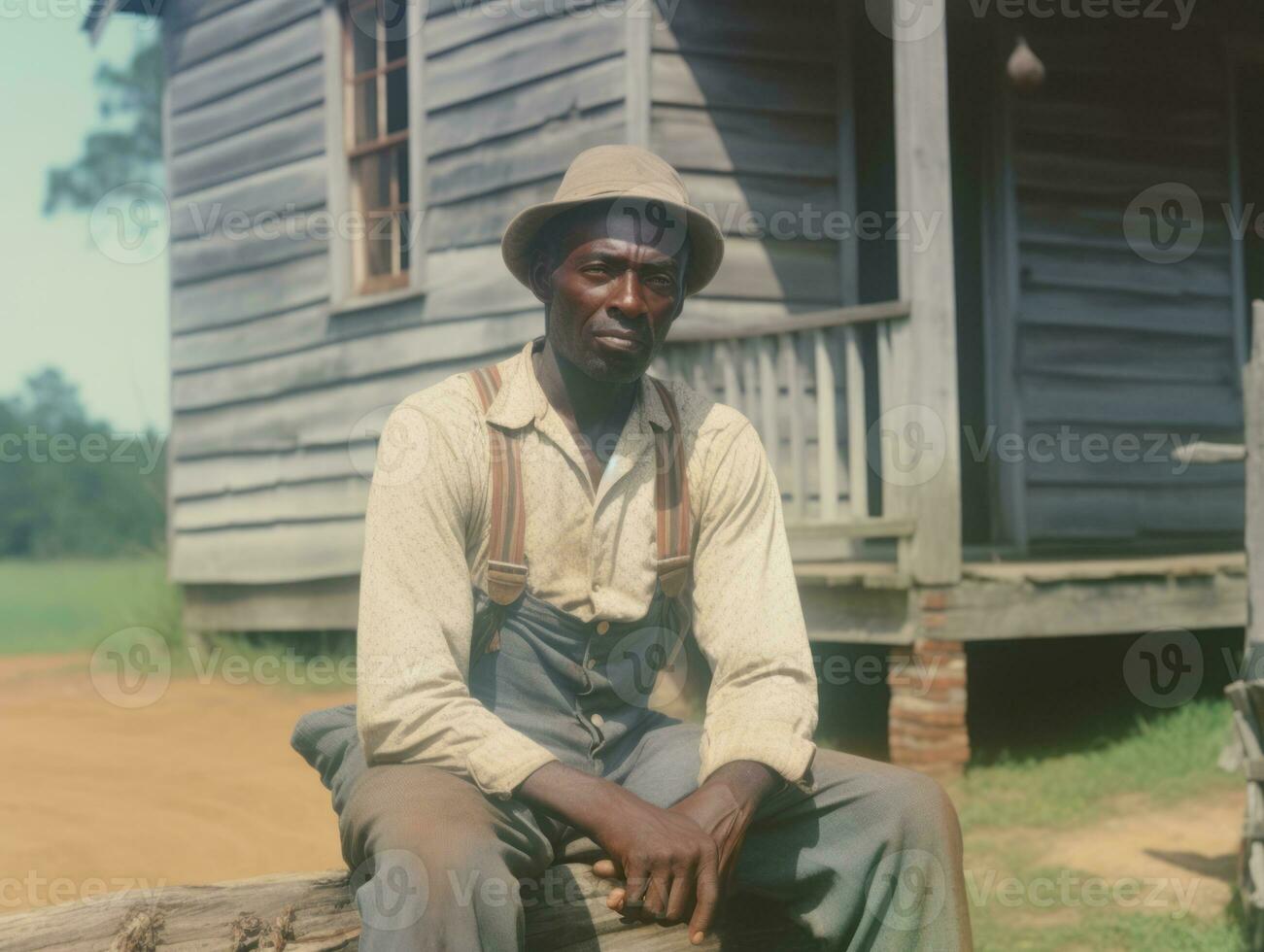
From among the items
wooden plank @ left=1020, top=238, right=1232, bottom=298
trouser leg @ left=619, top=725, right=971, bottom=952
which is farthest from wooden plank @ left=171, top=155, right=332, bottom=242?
trouser leg @ left=619, top=725, right=971, bottom=952

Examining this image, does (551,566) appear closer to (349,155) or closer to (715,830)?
(715,830)

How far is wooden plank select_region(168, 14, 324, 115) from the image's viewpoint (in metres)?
9.62

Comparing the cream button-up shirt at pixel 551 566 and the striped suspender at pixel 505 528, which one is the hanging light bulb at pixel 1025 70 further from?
the striped suspender at pixel 505 528

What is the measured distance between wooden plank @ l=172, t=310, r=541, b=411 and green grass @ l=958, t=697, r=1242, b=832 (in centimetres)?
337

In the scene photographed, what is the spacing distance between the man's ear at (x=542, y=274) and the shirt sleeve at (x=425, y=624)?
0.42m

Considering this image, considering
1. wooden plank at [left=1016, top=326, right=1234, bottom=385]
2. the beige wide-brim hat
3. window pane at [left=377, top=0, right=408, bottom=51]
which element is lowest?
the beige wide-brim hat

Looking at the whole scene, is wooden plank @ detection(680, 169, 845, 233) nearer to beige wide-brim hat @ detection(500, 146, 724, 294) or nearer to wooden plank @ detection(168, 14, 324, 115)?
wooden plank @ detection(168, 14, 324, 115)

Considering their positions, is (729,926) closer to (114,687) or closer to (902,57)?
(902,57)

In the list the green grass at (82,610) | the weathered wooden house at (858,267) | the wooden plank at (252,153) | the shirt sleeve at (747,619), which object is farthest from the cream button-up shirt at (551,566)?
the green grass at (82,610)

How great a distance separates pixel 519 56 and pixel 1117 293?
381cm

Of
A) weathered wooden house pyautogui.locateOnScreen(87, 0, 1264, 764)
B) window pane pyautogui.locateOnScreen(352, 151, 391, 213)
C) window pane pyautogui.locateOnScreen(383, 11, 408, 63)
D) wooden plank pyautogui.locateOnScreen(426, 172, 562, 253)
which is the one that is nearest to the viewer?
weathered wooden house pyautogui.locateOnScreen(87, 0, 1264, 764)

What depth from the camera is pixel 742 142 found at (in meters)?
7.50

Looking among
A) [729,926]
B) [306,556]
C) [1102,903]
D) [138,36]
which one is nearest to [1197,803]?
[1102,903]

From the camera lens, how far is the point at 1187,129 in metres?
8.46
